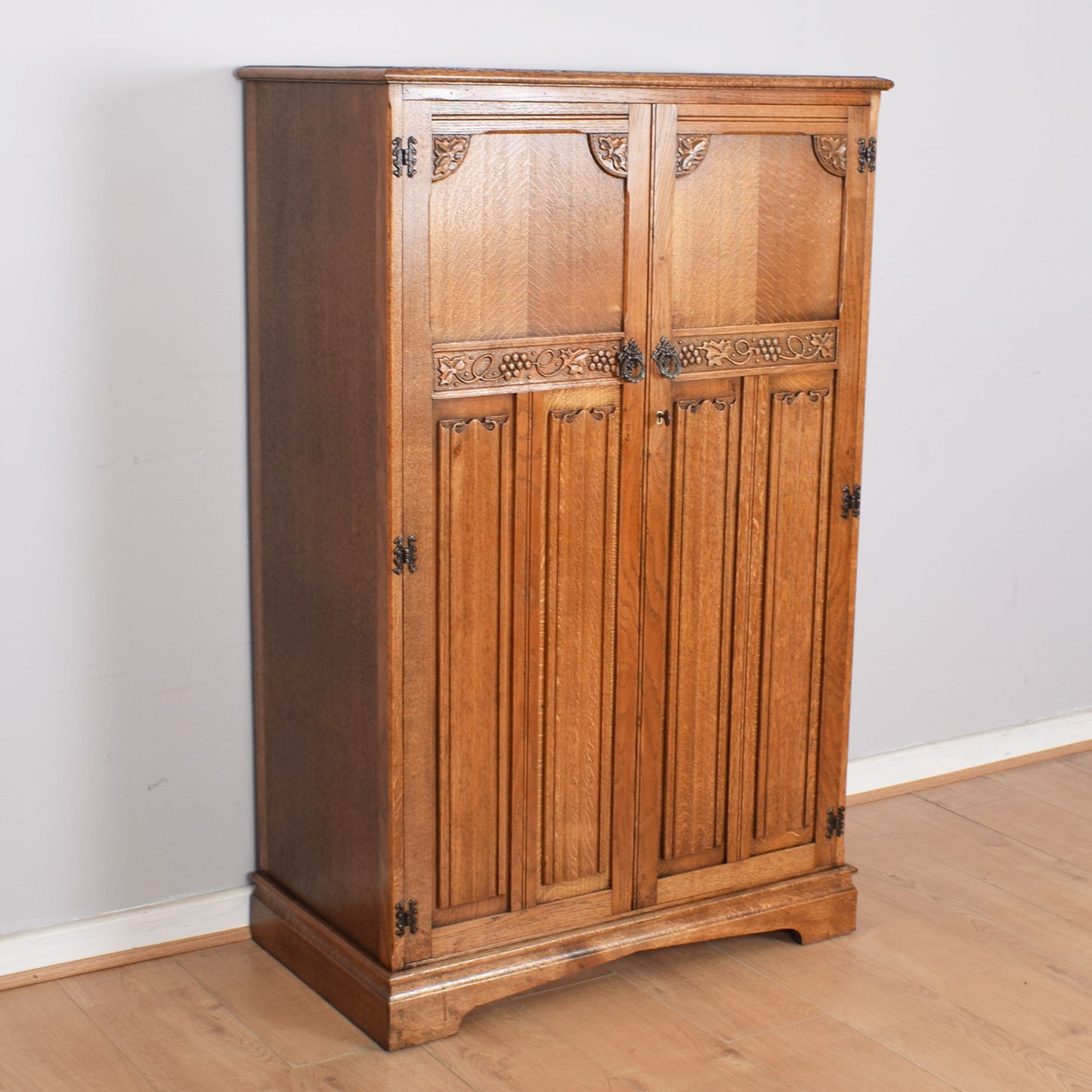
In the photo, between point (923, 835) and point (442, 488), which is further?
point (923, 835)

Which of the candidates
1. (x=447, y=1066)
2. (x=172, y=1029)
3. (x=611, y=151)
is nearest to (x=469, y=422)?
(x=611, y=151)

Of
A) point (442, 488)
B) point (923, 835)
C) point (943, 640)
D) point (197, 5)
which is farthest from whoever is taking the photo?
point (943, 640)

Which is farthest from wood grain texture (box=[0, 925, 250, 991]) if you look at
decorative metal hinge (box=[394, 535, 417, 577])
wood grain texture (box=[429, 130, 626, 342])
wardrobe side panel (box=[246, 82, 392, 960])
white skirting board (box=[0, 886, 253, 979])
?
wood grain texture (box=[429, 130, 626, 342])

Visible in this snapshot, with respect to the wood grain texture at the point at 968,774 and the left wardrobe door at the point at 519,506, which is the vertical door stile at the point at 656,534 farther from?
the wood grain texture at the point at 968,774

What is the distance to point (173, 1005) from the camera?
291 cm

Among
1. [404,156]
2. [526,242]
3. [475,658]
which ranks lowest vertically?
[475,658]

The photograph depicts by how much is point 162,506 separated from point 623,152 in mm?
1061

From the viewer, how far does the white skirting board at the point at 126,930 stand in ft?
9.74

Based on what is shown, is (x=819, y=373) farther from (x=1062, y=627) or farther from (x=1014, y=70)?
(x=1062, y=627)

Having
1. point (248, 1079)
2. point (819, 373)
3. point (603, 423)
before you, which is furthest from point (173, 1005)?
point (819, 373)

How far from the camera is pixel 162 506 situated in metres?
2.95

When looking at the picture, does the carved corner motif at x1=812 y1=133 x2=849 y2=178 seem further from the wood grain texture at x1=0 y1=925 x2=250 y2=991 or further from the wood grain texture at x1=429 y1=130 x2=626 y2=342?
the wood grain texture at x1=0 y1=925 x2=250 y2=991

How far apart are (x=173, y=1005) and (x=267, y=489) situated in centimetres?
96

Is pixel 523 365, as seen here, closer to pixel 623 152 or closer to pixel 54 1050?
pixel 623 152
